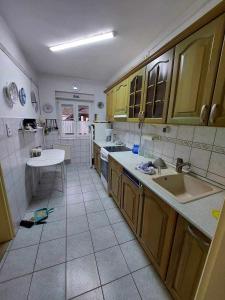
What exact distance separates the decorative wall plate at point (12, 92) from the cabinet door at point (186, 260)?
2106 millimetres

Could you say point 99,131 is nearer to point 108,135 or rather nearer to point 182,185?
point 108,135

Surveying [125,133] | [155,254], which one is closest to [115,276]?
[155,254]

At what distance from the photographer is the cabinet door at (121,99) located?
223 cm

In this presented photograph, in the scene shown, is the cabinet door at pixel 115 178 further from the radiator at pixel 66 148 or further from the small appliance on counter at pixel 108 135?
the radiator at pixel 66 148

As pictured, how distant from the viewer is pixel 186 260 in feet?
2.79

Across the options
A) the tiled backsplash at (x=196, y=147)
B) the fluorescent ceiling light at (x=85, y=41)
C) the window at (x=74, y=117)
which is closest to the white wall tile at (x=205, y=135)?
the tiled backsplash at (x=196, y=147)

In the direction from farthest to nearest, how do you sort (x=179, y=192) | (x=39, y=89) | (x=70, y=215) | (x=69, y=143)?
(x=69, y=143)
(x=39, y=89)
(x=70, y=215)
(x=179, y=192)

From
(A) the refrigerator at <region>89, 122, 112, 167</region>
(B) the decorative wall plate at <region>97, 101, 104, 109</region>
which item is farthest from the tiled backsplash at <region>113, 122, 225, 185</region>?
(B) the decorative wall plate at <region>97, 101, 104, 109</region>

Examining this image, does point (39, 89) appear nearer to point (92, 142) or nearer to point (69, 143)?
point (69, 143)

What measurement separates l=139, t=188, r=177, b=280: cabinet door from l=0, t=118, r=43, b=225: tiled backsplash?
58.9 inches

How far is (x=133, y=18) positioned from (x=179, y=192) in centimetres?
194

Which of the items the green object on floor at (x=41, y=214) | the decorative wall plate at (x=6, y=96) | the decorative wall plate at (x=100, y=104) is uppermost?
the decorative wall plate at (x=100, y=104)

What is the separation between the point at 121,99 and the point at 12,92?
158 centimetres

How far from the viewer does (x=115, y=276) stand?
1212 millimetres
